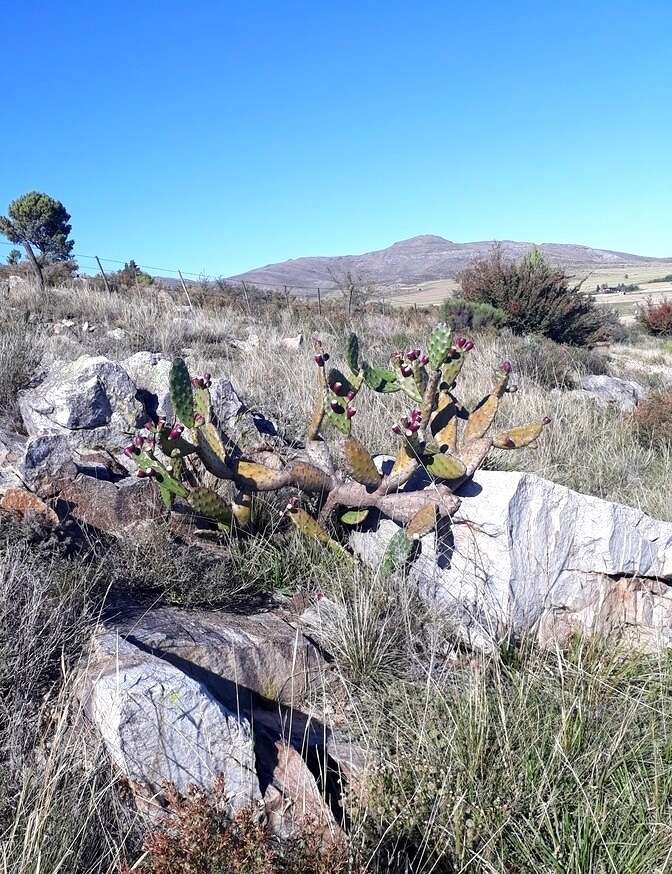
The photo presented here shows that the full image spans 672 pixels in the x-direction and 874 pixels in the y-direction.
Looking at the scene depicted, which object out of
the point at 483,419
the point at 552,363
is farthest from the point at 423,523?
the point at 552,363

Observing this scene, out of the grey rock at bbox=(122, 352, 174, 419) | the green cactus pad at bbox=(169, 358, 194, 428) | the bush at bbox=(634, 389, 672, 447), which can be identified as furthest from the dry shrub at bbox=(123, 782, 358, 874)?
the bush at bbox=(634, 389, 672, 447)

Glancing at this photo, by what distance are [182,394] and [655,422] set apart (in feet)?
17.1

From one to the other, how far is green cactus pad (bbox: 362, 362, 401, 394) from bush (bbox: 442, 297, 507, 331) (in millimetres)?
10138

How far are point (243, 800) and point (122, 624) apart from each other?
0.89 meters

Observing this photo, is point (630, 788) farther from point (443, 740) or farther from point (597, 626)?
point (597, 626)

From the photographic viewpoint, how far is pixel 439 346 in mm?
3799

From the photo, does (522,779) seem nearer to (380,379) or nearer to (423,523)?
(423,523)

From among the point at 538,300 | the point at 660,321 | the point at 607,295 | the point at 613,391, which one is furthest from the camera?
the point at 607,295

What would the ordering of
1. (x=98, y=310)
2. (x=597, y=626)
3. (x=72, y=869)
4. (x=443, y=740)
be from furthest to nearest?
(x=98, y=310), (x=597, y=626), (x=443, y=740), (x=72, y=869)

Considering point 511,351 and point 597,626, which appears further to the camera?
point 511,351

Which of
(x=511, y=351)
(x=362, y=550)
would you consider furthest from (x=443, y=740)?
(x=511, y=351)

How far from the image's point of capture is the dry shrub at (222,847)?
1.61 metres

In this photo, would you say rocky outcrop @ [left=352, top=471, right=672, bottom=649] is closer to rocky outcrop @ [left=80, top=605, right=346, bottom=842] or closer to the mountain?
rocky outcrop @ [left=80, top=605, right=346, bottom=842]

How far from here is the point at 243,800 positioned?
6.37 ft
